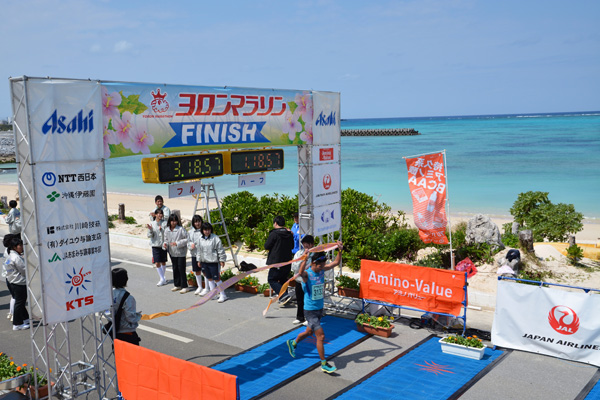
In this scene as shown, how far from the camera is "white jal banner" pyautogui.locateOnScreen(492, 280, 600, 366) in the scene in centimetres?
887

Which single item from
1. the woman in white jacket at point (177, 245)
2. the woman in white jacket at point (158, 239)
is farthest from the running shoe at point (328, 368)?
the woman in white jacket at point (158, 239)

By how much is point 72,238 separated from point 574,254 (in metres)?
12.2

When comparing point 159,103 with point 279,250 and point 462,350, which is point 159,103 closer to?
point 279,250

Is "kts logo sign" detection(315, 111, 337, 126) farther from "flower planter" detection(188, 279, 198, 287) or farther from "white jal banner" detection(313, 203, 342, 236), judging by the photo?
"flower planter" detection(188, 279, 198, 287)

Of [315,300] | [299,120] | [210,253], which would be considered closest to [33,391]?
[315,300]

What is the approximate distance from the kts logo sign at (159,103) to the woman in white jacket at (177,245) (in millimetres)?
4658

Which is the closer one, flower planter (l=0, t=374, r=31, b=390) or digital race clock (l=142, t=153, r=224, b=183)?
flower planter (l=0, t=374, r=31, b=390)

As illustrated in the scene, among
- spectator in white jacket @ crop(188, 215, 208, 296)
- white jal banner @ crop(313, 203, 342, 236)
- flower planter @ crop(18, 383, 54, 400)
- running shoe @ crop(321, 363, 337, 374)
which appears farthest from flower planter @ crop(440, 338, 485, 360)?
flower planter @ crop(18, 383, 54, 400)

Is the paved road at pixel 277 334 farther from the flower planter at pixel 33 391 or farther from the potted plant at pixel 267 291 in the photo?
the flower planter at pixel 33 391

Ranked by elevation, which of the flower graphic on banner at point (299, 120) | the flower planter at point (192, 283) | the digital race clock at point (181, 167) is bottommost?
the flower planter at point (192, 283)

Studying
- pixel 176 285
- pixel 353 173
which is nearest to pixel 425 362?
pixel 176 285

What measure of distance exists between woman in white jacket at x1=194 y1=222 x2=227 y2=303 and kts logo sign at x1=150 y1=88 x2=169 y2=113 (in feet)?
13.1

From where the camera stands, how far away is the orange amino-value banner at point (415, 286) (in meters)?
10.1

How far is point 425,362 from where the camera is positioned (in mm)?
9211
